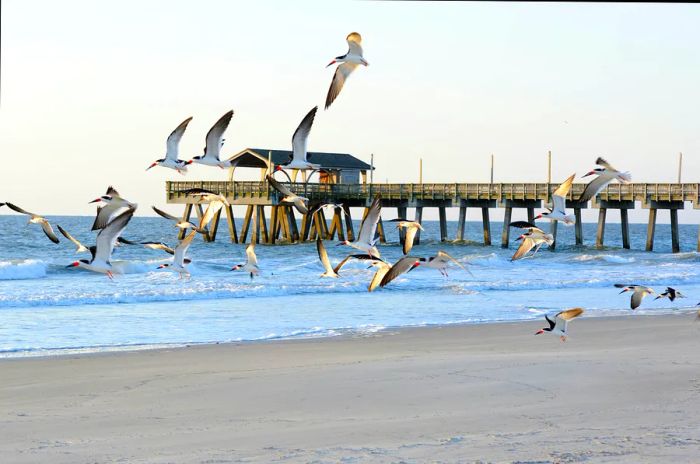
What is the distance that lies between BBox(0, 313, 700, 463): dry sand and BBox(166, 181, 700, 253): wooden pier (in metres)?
36.8

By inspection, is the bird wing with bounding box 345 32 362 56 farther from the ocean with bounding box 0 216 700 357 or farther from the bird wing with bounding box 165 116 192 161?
the ocean with bounding box 0 216 700 357

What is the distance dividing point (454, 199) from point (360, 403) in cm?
4786

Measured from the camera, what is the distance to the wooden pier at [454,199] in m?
51.2

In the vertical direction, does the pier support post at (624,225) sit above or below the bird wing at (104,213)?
below

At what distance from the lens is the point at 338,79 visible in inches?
350

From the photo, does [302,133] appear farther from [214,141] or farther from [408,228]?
[408,228]

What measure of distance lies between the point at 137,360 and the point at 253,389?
9.67 feet

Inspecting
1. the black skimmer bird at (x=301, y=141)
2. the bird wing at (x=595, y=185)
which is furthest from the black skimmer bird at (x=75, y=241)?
the bird wing at (x=595, y=185)

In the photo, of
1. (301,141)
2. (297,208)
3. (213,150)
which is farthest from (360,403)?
(213,150)

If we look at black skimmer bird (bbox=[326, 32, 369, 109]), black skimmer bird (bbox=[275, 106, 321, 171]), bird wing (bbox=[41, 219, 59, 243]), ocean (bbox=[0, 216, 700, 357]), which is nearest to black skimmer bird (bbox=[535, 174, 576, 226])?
black skimmer bird (bbox=[275, 106, 321, 171])

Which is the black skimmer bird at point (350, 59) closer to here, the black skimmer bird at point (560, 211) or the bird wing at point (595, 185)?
the bird wing at point (595, 185)

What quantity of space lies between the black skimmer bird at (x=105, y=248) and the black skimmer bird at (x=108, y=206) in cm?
11

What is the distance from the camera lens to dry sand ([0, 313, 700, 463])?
8.04 meters

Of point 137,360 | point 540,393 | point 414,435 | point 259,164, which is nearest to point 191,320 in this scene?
point 137,360
